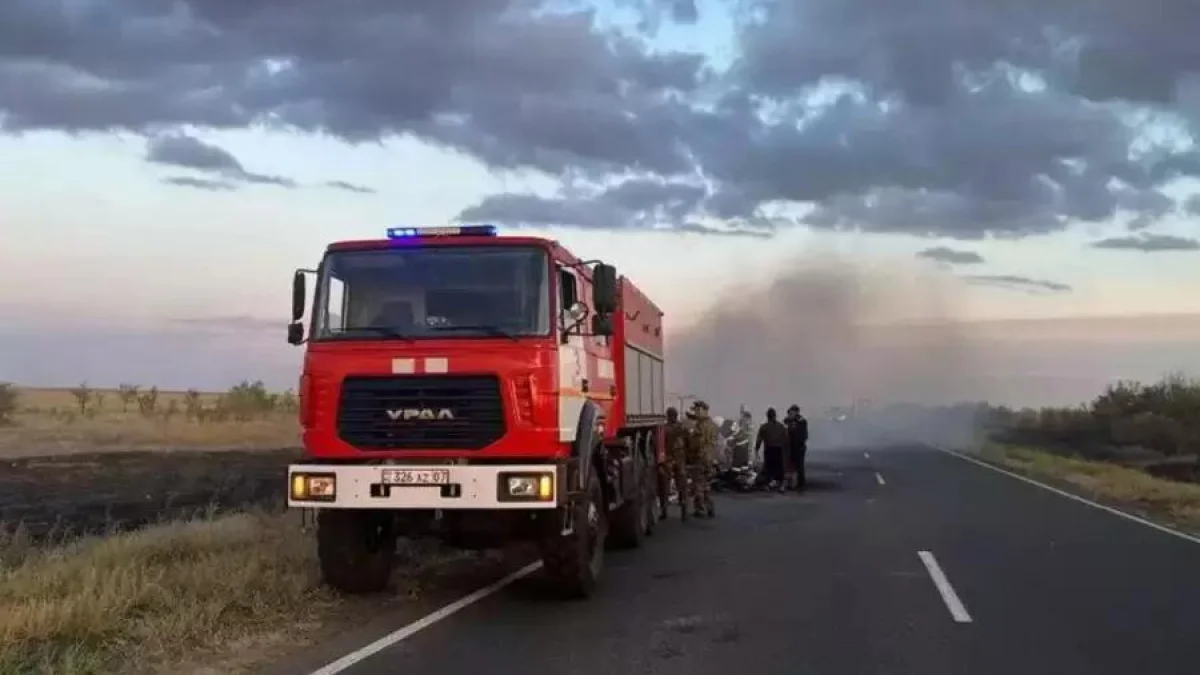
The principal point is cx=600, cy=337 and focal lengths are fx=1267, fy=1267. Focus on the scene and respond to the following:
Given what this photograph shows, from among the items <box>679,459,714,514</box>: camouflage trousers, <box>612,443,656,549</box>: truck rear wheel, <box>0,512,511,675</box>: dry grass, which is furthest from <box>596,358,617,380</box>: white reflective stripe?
<box>679,459,714,514</box>: camouflage trousers

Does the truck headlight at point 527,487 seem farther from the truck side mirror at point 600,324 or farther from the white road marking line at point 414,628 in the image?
the truck side mirror at point 600,324

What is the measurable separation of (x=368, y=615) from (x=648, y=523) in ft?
23.2

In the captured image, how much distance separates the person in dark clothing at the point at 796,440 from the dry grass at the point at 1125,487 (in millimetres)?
5389

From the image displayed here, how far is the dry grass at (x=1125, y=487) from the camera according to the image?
1962 centimetres

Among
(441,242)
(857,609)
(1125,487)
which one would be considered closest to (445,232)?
(441,242)

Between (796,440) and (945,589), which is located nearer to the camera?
(945,589)

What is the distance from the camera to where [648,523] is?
1683cm

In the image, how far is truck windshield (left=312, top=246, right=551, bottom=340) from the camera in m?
10.5

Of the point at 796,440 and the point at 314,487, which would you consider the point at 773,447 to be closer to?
the point at 796,440

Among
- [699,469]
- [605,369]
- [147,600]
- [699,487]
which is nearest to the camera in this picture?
[147,600]

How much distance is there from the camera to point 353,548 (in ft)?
35.6

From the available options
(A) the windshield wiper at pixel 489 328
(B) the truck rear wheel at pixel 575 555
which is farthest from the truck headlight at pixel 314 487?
(B) the truck rear wheel at pixel 575 555

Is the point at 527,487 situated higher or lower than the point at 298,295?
lower

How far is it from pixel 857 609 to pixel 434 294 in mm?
4363
